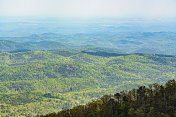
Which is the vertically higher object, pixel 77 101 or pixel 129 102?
pixel 129 102

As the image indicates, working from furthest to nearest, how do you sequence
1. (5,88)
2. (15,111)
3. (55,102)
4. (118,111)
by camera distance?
(5,88) → (55,102) → (15,111) → (118,111)

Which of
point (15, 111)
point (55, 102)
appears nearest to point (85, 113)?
point (15, 111)

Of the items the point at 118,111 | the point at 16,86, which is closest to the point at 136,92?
the point at 118,111

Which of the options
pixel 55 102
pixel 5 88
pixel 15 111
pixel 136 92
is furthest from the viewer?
pixel 5 88

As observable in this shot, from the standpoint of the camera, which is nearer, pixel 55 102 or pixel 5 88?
pixel 55 102

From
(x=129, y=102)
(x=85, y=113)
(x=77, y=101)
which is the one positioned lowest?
(x=77, y=101)

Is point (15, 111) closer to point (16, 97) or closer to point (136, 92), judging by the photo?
point (16, 97)

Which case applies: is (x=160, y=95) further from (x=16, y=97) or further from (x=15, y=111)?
(x=16, y=97)
